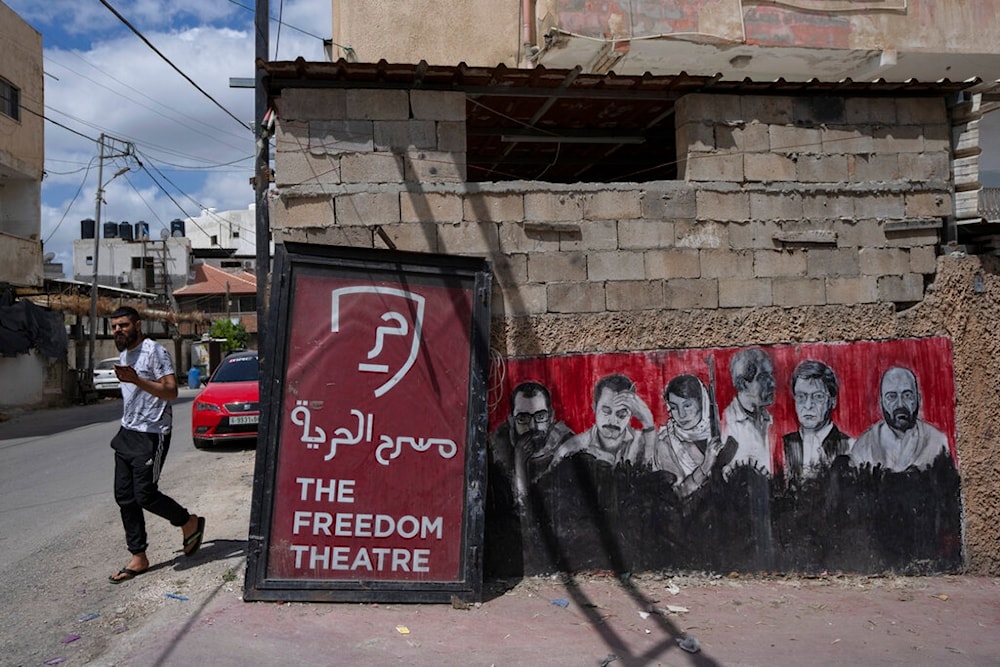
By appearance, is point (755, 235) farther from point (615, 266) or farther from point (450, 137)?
point (450, 137)

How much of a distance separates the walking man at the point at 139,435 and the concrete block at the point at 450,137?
237 cm

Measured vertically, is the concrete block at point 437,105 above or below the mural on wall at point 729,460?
above

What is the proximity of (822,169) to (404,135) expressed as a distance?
316cm

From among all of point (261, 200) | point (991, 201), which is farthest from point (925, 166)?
point (991, 201)

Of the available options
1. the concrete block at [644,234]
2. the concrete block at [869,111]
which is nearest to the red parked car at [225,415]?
the concrete block at [644,234]

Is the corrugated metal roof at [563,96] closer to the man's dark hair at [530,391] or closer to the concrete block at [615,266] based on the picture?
the concrete block at [615,266]

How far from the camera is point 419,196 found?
17.4 ft

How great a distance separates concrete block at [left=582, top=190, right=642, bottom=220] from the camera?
216 inches

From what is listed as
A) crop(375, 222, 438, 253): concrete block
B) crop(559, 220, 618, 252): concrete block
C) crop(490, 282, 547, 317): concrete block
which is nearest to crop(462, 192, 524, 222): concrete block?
crop(375, 222, 438, 253): concrete block

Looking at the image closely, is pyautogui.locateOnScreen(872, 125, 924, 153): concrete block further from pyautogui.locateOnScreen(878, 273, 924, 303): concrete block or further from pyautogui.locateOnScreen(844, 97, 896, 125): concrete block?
pyautogui.locateOnScreen(878, 273, 924, 303): concrete block

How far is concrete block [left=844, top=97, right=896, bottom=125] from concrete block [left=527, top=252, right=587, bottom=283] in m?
2.42

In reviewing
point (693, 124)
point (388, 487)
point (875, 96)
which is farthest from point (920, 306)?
point (388, 487)

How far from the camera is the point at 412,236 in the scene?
529 centimetres

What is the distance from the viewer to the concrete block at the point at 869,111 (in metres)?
5.84
